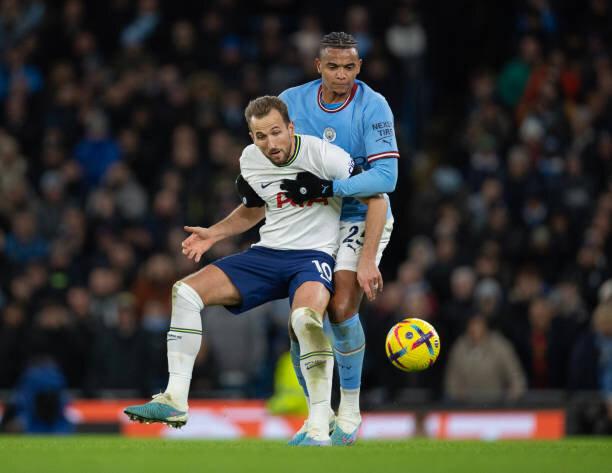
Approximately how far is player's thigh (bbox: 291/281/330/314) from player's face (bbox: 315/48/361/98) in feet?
4.47

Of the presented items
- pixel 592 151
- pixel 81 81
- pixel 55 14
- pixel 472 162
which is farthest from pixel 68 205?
pixel 592 151

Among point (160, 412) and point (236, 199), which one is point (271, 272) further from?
point (236, 199)

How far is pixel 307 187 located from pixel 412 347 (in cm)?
127

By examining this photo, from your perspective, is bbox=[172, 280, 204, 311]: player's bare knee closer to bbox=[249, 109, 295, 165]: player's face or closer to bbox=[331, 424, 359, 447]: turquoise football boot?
bbox=[249, 109, 295, 165]: player's face

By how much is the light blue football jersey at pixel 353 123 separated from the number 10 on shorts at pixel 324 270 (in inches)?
18.8

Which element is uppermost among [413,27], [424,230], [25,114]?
[413,27]

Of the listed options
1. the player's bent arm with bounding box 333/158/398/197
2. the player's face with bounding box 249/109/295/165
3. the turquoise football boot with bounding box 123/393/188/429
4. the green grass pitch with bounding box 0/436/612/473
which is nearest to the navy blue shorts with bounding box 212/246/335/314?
the player's bent arm with bounding box 333/158/398/197

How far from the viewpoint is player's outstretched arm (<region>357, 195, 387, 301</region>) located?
827cm

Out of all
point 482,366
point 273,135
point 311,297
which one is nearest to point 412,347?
point 311,297

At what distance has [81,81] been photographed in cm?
1814

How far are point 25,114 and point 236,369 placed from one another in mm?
5177

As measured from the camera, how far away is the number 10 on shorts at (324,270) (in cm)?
838

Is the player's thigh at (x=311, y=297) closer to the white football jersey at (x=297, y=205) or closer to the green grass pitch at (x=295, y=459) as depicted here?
the white football jersey at (x=297, y=205)

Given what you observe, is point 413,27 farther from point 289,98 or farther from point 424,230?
point 289,98
